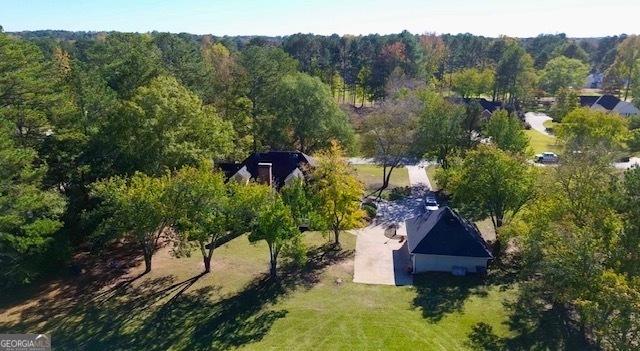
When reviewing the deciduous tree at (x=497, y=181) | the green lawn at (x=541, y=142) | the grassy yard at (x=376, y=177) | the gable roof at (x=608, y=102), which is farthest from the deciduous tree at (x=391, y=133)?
the gable roof at (x=608, y=102)

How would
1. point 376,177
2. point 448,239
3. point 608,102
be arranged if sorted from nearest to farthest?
point 448,239 < point 376,177 < point 608,102

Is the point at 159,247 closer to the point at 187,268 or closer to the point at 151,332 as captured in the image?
the point at 187,268

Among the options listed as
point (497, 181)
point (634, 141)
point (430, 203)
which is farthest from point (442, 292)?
point (634, 141)

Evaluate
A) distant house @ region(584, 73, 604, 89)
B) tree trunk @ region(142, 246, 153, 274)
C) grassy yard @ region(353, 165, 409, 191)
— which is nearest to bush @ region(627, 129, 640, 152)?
grassy yard @ region(353, 165, 409, 191)

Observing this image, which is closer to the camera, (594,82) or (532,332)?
(532,332)

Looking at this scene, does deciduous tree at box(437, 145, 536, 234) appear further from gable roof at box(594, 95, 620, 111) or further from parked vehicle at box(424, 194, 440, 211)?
gable roof at box(594, 95, 620, 111)

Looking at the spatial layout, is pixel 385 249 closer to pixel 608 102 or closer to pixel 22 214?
pixel 22 214
